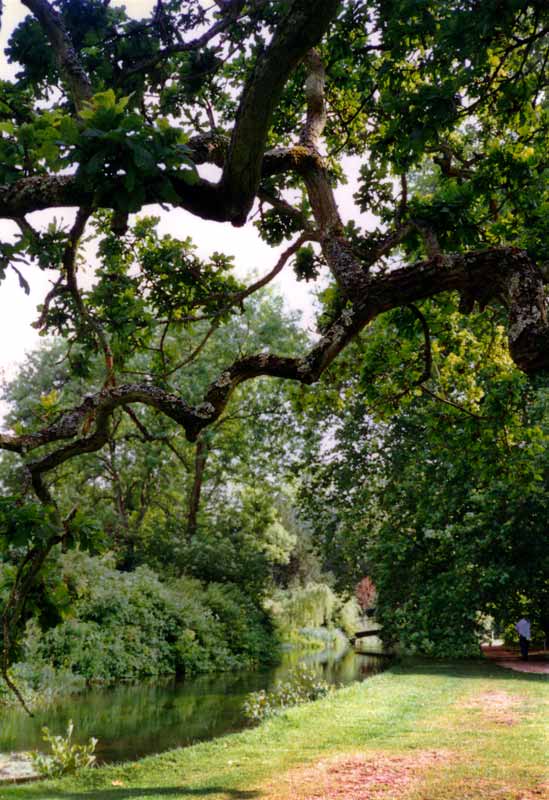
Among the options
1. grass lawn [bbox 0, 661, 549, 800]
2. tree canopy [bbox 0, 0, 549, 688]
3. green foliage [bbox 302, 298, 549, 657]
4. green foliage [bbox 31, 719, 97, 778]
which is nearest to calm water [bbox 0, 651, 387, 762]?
green foliage [bbox 31, 719, 97, 778]

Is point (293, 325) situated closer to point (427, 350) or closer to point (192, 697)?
point (192, 697)

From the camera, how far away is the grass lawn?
274 inches

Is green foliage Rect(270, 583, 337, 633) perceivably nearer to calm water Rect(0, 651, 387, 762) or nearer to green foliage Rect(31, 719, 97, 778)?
calm water Rect(0, 651, 387, 762)

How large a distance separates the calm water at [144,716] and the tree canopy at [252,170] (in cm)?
755

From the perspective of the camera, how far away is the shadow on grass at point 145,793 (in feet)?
23.5

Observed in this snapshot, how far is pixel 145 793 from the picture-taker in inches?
300

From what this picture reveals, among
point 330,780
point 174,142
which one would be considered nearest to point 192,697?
point 330,780

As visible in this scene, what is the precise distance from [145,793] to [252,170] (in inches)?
270

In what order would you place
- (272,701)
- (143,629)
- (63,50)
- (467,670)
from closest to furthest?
(63,50), (272,701), (467,670), (143,629)

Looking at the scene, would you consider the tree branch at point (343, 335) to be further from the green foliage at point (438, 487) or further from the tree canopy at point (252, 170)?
the green foliage at point (438, 487)

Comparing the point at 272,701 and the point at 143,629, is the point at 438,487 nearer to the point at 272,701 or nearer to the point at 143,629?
the point at 272,701

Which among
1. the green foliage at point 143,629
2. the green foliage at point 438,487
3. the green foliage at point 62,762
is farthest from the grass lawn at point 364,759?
the green foliage at point 143,629

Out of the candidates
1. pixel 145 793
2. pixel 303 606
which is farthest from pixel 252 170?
pixel 303 606

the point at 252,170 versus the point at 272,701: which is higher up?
the point at 252,170
